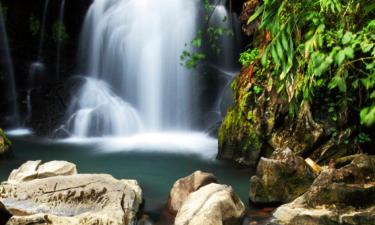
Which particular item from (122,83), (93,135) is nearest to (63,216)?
(93,135)

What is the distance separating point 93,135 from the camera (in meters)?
10.7

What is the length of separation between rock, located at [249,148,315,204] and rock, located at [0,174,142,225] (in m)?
1.59

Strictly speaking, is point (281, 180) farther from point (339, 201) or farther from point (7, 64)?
point (7, 64)

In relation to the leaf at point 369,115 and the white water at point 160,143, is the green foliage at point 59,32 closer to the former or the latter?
the white water at point 160,143

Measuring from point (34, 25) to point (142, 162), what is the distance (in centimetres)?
847

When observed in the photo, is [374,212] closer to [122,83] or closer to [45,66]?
[122,83]

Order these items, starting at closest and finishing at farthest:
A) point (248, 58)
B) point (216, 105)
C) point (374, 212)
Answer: point (374, 212), point (248, 58), point (216, 105)

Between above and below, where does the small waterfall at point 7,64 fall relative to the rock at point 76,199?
above

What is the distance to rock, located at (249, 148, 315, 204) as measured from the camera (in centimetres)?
527

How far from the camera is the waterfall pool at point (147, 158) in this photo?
21.8 feet

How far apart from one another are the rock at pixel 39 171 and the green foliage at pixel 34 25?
9.29 meters

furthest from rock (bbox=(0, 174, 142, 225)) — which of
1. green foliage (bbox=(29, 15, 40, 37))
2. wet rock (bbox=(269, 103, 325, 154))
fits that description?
green foliage (bbox=(29, 15, 40, 37))

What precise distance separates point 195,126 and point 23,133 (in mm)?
4753

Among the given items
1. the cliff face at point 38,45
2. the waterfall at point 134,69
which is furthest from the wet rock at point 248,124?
the cliff face at point 38,45
